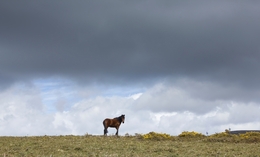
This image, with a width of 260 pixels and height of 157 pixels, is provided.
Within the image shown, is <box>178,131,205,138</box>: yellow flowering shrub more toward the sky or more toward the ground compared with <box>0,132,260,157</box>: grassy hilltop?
more toward the sky

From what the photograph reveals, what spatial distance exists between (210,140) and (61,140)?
1034cm

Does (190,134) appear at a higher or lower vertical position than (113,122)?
lower

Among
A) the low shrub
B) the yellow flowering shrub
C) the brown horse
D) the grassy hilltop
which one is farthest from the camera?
the brown horse

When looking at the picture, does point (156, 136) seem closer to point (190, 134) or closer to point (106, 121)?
point (190, 134)

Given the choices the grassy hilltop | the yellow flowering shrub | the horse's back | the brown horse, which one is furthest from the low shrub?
the horse's back

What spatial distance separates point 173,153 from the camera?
23.4m

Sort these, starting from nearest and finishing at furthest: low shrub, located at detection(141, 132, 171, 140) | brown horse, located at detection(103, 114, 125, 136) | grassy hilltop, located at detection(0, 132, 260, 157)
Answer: grassy hilltop, located at detection(0, 132, 260, 157), low shrub, located at detection(141, 132, 171, 140), brown horse, located at detection(103, 114, 125, 136)

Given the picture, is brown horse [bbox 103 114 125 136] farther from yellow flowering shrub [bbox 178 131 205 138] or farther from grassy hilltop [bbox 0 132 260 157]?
yellow flowering shrub [bbox 178 131 205 138]

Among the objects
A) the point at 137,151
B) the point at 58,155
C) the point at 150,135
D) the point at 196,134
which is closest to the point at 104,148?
the point at 137,151

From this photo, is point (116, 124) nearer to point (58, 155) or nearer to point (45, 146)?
point (45, 146)

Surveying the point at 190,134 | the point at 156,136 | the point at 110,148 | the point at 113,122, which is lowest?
the point at 110,148

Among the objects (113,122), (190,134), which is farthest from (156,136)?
(113,122)

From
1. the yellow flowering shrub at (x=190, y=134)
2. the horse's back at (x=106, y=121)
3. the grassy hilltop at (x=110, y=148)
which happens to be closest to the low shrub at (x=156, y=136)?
the grassy hilltop at (x=110, y=148)

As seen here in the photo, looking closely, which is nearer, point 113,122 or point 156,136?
point 156,136
